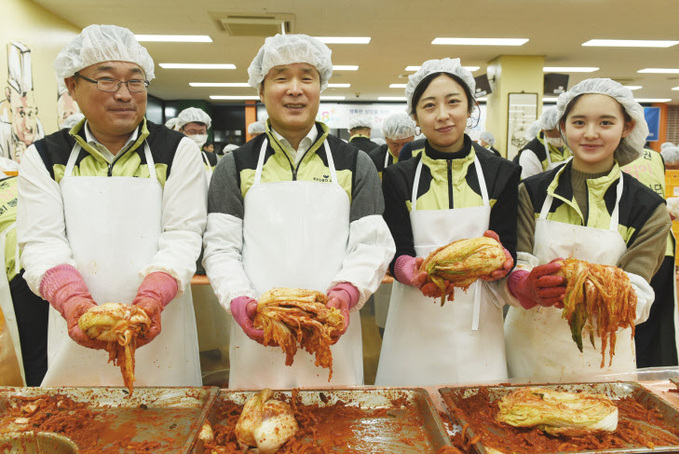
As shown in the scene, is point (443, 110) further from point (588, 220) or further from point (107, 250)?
point (107, 250)

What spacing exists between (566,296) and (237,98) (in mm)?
17672

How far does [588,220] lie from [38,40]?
8678mm

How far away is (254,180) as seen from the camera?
2154 mm

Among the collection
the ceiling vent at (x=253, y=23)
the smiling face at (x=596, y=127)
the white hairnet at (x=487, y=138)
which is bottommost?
the smiling face at (x=596, y=127)

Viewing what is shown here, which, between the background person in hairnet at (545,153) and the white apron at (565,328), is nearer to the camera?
the white apron at (565,328)

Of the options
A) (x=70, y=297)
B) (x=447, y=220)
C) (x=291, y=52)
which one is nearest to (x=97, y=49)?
(x=291, y=52)

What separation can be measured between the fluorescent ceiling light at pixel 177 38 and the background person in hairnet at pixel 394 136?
5424 mm

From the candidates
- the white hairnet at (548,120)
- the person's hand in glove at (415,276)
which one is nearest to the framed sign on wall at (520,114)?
the white hairnet at (548,120)

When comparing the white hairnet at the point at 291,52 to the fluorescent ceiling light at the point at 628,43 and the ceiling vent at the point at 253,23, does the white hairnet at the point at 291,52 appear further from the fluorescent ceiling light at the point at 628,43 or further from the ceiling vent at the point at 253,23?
the fluorescent ceiling light at the point at 628,43

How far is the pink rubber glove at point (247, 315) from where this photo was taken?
1739mm

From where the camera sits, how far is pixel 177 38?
Answer: 989cm

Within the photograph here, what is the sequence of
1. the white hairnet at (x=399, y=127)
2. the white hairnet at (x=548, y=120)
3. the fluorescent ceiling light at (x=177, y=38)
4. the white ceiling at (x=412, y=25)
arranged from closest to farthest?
the white hairnet at (x=548, y=120), the white hairnet at (x=399, y=127), the white ceiling at (x=412, y=25), the fluorescent ceiling light at (x=177, y=38)

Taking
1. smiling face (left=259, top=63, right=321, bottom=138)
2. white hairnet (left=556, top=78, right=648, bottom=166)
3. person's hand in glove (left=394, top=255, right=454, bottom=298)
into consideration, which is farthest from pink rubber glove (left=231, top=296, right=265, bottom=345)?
white hairnet (left=556, top=78, right=648, bottom=166)

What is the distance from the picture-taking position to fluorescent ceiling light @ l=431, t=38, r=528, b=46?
33.7 ft
